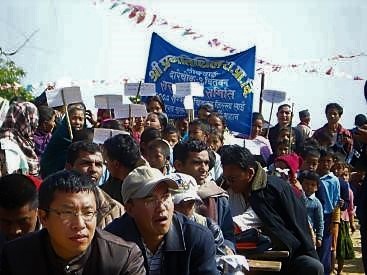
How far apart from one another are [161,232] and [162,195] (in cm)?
19

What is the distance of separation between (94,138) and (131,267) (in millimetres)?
3089

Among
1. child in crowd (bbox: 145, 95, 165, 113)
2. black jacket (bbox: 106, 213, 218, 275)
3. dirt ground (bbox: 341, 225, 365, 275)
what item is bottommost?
dirt ground (bbox: 341, 225, 365, 275)

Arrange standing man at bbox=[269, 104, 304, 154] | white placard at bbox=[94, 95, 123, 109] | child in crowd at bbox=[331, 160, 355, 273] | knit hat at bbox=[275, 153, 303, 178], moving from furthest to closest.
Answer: standing man at bbox=[269, 104, 304, 154], child in crowd at bbox=[331, 160, 355, 273], white placard at bbox=[94, 95, 123, 109], knit hat at bbox=[275, 153, 303, 178]

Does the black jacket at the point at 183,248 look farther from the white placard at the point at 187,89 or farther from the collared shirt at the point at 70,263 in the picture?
the white placard at the point at 187,89

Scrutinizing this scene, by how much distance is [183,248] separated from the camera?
3.60 meters

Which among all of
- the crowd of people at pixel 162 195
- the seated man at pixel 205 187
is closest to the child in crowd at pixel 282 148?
the crowd of people at pixel 162 195

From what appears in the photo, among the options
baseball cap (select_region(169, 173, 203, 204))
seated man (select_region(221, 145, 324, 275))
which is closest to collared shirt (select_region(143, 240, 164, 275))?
baseball cap (select_region(169, 173, 203, 204))

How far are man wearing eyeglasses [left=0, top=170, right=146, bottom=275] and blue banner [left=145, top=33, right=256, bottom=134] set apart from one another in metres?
6.98

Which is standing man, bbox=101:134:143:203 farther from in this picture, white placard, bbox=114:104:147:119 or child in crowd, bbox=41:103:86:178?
white placard, bbox=114:104:147:119

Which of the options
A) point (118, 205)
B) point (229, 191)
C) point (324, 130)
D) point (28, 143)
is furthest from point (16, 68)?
point (118, 205)

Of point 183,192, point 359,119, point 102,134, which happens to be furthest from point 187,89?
point 183,192

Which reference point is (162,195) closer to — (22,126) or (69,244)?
(69,244)

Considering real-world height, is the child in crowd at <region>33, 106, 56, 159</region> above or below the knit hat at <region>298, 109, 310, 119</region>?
above

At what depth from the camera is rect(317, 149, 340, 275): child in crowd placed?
793 cm
